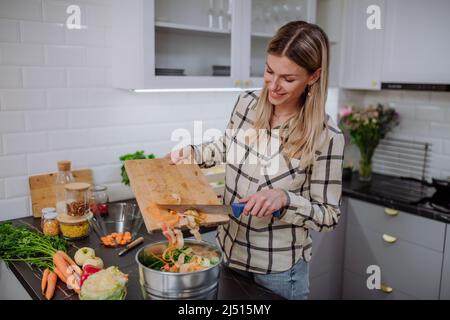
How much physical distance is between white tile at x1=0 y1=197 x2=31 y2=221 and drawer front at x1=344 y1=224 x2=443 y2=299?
6.20ft

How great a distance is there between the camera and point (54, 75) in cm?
210

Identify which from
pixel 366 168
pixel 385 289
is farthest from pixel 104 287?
pixel 366 168

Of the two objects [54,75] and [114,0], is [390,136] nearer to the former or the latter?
[114,0]

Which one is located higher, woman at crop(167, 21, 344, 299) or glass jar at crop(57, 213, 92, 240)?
woman at crop(167, 21, 344, 299)

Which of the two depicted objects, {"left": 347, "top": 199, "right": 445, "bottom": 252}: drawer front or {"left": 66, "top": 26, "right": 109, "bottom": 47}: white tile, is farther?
{"left": 347, "top": 199, "right": 445, "bottom": 252}: drawer front

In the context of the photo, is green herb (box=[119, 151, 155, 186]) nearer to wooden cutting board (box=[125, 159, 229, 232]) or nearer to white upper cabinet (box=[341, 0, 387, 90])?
wooden cutting board (box=[125, 159, 229, 232])

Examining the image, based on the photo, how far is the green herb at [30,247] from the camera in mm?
1604

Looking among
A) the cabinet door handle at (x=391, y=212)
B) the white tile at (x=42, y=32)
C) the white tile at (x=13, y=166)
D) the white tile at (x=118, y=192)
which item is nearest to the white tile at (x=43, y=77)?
the white tile at (x=42, y=32)

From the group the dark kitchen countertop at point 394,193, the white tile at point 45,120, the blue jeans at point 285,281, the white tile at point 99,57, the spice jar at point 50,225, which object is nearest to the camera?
the blue jeans at point 285,281

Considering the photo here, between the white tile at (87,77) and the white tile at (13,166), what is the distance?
424mm

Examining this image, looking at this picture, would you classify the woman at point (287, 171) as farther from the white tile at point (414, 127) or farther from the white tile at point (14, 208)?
the white tile at point (414, 127)

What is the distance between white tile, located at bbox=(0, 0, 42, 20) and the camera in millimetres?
1926

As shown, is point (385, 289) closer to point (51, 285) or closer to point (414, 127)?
point (414, 127)

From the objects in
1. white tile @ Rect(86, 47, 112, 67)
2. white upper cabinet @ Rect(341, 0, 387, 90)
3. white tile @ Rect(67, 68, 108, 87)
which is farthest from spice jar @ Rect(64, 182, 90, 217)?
white upper cabinet @ Rect(341, 0, 387, 90)
